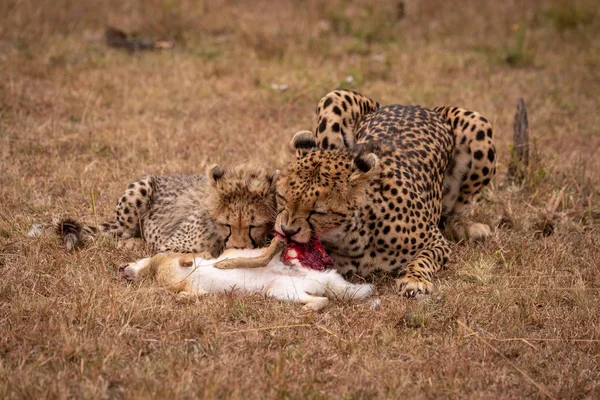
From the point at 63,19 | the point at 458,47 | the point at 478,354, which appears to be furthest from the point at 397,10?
the point at 478,354

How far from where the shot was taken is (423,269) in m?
4.54

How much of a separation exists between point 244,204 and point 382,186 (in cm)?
85

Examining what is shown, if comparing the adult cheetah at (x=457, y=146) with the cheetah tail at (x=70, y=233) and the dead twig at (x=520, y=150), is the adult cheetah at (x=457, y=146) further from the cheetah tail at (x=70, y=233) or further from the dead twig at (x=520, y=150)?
the cheetah tail at (x=70, y=233)

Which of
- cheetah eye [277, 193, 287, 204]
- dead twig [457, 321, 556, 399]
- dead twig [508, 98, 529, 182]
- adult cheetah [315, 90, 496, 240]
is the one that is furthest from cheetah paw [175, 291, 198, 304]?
dead twig [508, 98, 529, 182]

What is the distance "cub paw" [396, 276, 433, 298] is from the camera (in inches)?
172

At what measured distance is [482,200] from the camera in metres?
6.18

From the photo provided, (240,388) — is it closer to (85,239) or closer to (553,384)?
(553,384)

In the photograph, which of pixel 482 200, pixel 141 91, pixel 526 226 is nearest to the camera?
pixel 526 226

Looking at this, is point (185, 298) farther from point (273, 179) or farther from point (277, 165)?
point (277, 165)

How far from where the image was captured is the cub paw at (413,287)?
4359mm

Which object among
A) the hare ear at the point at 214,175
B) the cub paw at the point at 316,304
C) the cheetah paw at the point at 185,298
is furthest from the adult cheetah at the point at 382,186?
the cheetah paw at the point at 185,298

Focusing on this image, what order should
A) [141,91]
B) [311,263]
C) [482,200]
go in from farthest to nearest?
[141,91] < [482,200] < [311,263]

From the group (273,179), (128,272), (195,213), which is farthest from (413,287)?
(128,272)

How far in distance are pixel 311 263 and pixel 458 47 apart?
23.9 ft
